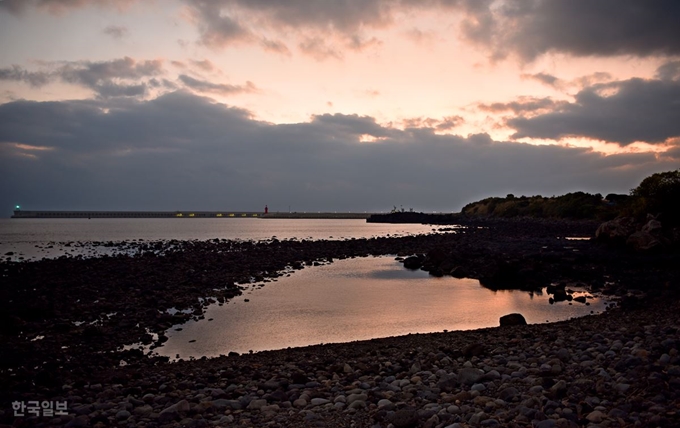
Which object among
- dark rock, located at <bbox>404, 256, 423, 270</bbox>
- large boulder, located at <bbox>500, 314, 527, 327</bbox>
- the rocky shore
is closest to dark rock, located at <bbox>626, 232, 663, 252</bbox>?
the rocky shore

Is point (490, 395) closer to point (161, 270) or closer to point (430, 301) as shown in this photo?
point (430, 301)

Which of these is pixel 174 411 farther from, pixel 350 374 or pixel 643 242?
pixel 643 242

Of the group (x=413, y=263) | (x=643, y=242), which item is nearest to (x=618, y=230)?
(x=643, y=242)

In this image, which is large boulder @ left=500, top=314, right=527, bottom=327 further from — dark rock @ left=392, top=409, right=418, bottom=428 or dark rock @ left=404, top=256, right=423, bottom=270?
dark rock @ left=404, top=256, right=423, bottom=270

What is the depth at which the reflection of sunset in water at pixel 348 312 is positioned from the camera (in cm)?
1430

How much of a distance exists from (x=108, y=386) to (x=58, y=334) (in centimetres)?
597

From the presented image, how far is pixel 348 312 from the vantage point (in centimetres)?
1883

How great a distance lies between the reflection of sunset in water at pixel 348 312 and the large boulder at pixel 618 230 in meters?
17.8

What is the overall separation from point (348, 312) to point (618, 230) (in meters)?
29.5

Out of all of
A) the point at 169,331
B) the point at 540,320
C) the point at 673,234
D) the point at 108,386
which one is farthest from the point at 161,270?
the point at 673,234

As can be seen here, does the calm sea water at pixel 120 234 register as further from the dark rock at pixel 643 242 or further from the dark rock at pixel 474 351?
the dark rock at pixel 643 242

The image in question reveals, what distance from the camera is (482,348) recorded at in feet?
34.1

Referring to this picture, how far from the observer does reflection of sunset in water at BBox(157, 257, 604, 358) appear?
46.9ft

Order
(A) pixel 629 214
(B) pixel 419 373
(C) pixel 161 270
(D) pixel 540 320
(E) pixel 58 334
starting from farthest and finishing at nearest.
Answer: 1. (A) pixel 629 214
2. (C) pixel 161 270
3. (D) pixel 540 320
4. (E) pixel 58 334
5. (B) pixel 419 373
